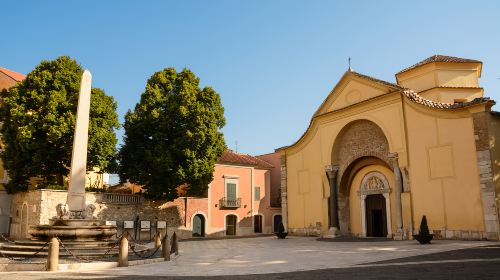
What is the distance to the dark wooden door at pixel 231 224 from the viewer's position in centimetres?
3434

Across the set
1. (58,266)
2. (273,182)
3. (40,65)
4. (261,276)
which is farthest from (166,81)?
(261,276)

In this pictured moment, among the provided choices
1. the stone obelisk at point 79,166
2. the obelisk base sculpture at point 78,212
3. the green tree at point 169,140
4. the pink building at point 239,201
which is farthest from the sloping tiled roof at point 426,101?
the pink building at point 239,201

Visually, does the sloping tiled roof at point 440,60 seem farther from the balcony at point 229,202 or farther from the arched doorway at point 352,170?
the balcony at point 229,202

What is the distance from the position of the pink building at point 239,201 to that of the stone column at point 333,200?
11.5 meters

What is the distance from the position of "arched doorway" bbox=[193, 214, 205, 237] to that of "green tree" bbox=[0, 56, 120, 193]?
8.88 metres

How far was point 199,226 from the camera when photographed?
107ft

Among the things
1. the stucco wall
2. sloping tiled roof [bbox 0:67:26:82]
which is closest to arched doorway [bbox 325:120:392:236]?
the stucco wall

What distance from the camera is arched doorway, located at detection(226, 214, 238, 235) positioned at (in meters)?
34.3

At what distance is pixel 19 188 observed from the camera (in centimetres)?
2617

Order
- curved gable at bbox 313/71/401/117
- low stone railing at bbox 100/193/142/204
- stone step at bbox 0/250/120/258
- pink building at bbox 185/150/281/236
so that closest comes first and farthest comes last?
stone step at bbox 0/250/120/258 → curved gable at bbox 313/71/401/117 → low stone railing at bbox 100/193/142/204 → pink building at bbox 185/150/281/236

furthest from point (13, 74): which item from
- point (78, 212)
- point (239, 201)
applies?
point (78, 212)

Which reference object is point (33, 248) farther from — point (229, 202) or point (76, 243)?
point (229, 202)

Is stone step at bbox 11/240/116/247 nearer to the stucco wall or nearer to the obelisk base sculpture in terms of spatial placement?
the obelisk base sculpture

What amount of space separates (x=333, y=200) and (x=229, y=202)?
1177 centimetres
